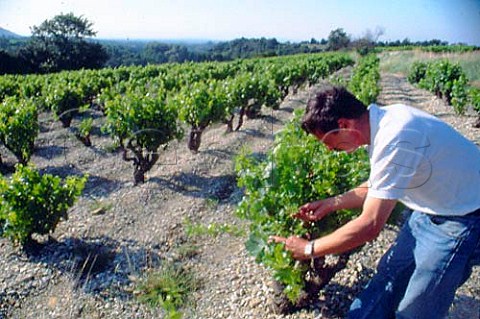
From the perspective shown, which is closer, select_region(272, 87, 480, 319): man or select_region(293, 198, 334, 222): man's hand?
select_region(272, 87, 480, 319): man

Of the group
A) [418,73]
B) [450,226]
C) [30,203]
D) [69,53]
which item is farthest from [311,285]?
[69,53]

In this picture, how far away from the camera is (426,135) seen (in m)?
2.45

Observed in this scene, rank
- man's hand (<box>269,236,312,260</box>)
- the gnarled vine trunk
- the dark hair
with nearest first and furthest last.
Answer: the dark hair
man's hand (<box>269,236,312,260</box>)
the gnarled vine trunk

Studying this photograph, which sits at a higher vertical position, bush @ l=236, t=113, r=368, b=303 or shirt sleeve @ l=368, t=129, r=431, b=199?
shirt sleeve @ l=368, t=129, r=431, b=199

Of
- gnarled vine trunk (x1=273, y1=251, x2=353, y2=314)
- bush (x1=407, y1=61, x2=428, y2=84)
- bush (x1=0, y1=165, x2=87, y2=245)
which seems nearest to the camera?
gnarled vine trunk (x1=273, y1=251, x2=353, y2=314)

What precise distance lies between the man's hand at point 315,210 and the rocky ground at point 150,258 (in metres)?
0.99

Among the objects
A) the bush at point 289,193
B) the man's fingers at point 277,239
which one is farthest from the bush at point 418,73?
the man's fingers at point 277,239

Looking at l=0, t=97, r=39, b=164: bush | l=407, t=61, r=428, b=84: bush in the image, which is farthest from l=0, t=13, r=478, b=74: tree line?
l=0, t=97, r=39, b=164: bush

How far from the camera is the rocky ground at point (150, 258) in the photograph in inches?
162

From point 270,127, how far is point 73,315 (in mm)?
8168

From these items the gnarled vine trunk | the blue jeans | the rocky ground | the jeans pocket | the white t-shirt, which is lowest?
the rocky ground

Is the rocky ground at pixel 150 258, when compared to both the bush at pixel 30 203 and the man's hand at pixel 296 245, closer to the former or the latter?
the bush at pixel 30 203

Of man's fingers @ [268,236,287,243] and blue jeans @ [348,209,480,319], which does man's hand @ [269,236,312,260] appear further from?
blue jeans @ [348,209,480,319]

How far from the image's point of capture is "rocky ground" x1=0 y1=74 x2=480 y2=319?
411cm
